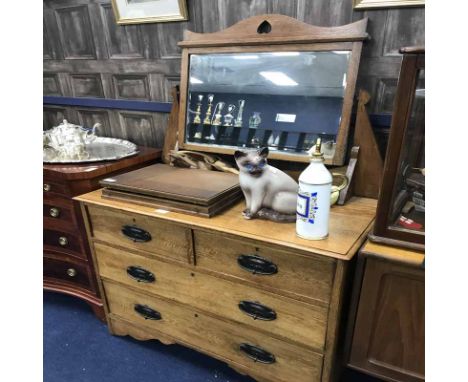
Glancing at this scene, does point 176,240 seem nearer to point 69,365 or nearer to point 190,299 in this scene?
point 190,299

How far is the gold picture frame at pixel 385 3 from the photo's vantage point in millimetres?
1100

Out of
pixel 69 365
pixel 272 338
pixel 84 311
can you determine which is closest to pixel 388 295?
pixel 272 338

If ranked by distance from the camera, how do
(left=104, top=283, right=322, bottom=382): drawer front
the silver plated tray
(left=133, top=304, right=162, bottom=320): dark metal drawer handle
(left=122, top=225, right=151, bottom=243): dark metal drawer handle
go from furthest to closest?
the silver plated tray → (left=133, top=304, right=162, bottom=320): dark metal drawer handle → (left=122, top=225, right=151, bottom=243): dark metal drawer handle → (left=104, top=283, right=322, bottom=382): drawer front

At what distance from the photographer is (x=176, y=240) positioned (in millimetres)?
1192

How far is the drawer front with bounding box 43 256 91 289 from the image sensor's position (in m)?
1.70

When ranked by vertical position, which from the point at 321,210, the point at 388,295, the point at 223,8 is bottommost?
the point at 388,295

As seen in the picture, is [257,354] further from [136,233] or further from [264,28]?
[264,28]

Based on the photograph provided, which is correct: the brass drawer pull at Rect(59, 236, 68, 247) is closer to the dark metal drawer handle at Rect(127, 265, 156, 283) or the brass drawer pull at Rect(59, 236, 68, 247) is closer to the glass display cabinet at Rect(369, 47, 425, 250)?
the dark metal drawer handle at Rect(127, 265, 156, 283)

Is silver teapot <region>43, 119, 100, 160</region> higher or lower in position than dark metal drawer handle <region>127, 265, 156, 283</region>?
higher

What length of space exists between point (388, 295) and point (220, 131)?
95 cm

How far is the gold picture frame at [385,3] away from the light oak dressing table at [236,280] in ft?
2.30

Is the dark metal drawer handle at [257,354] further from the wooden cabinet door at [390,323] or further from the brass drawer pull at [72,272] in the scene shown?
the brass drawer pull at [72,272]

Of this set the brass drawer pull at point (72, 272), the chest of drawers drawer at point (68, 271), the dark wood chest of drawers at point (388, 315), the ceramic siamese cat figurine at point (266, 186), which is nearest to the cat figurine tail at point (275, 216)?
the ceramic siamese cat figurine at point (266, 186)

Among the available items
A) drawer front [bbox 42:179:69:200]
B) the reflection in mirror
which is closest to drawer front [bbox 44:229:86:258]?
drawer front [bbox 42:179:69:200]
